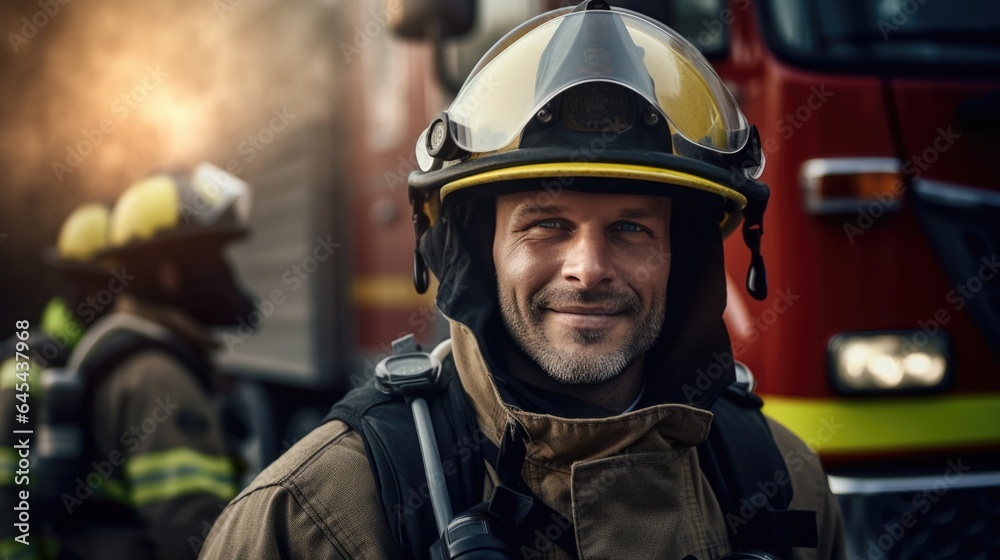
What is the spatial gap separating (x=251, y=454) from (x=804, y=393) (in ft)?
8.65

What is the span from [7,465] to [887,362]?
2.64 m

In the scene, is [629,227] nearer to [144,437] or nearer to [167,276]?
[144,437]

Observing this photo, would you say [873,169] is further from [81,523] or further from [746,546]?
[81,523]

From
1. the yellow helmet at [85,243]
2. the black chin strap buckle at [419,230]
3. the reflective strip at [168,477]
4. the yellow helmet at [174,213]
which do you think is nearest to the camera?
the black chin strap buckle at [419,230]

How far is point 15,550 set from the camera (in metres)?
2.66

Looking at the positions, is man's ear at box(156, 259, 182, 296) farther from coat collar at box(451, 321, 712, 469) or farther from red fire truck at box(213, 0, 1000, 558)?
coat collar at box(451, 321, 712, 469)

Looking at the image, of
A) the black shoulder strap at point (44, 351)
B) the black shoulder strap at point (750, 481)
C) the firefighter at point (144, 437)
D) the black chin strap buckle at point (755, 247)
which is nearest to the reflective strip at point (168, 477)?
the firefighter at point (144, 437)

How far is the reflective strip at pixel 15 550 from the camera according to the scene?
8.64 ft

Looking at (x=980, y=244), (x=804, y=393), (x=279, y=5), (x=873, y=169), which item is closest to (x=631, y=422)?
(x=804, y=393)

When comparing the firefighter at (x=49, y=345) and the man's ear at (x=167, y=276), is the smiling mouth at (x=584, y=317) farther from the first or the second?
the man's ear at (x=167, y=276)

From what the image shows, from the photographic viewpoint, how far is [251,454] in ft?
13.7

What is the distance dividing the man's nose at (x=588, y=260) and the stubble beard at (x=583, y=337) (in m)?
0.03

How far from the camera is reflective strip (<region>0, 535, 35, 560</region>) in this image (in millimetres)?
2635

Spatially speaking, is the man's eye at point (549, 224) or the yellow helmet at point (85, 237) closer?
the man's eye at point (549, 224)
